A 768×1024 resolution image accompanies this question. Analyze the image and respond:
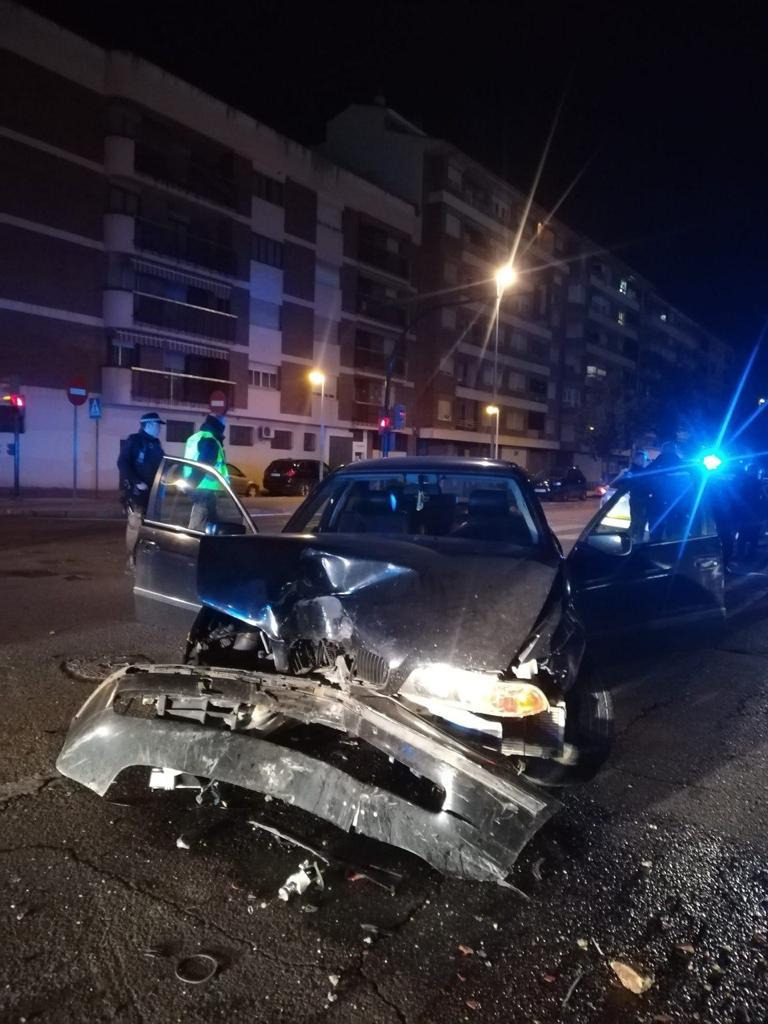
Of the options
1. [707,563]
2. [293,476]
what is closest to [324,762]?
[707,563]

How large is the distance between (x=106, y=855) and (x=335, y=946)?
3.39ft

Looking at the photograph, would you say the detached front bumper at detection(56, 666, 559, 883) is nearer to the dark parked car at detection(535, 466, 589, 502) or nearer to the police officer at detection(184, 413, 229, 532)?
the police officer at detection(184, 413, 229, 532)

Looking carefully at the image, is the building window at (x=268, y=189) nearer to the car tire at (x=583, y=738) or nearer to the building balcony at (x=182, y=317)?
the building balcony at (x=182, y=317)

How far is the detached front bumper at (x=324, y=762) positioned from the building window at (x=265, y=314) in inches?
1313

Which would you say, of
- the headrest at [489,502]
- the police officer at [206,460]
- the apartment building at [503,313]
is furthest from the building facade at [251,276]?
the headrest at [489,502]

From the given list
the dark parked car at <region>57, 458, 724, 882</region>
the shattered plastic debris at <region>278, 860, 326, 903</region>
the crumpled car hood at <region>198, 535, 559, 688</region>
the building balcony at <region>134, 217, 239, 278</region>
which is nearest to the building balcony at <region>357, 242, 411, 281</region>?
the building balcony at <region>134, 217, 239, 278</region>

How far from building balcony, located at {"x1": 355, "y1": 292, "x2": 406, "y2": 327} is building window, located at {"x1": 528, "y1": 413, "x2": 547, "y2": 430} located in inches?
593

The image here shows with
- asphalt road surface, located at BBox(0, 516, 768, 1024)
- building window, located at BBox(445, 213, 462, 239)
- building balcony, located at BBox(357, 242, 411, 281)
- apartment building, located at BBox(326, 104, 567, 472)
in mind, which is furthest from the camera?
building window, located at BBox(445, 213, 462, 239)

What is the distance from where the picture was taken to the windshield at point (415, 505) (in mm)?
4594

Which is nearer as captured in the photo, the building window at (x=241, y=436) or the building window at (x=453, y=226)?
the building window at (x=241, y=436)

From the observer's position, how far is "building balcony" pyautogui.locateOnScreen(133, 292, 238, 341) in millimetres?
29500

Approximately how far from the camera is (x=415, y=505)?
488 cm

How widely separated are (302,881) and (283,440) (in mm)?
34451

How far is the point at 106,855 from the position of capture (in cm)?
279
